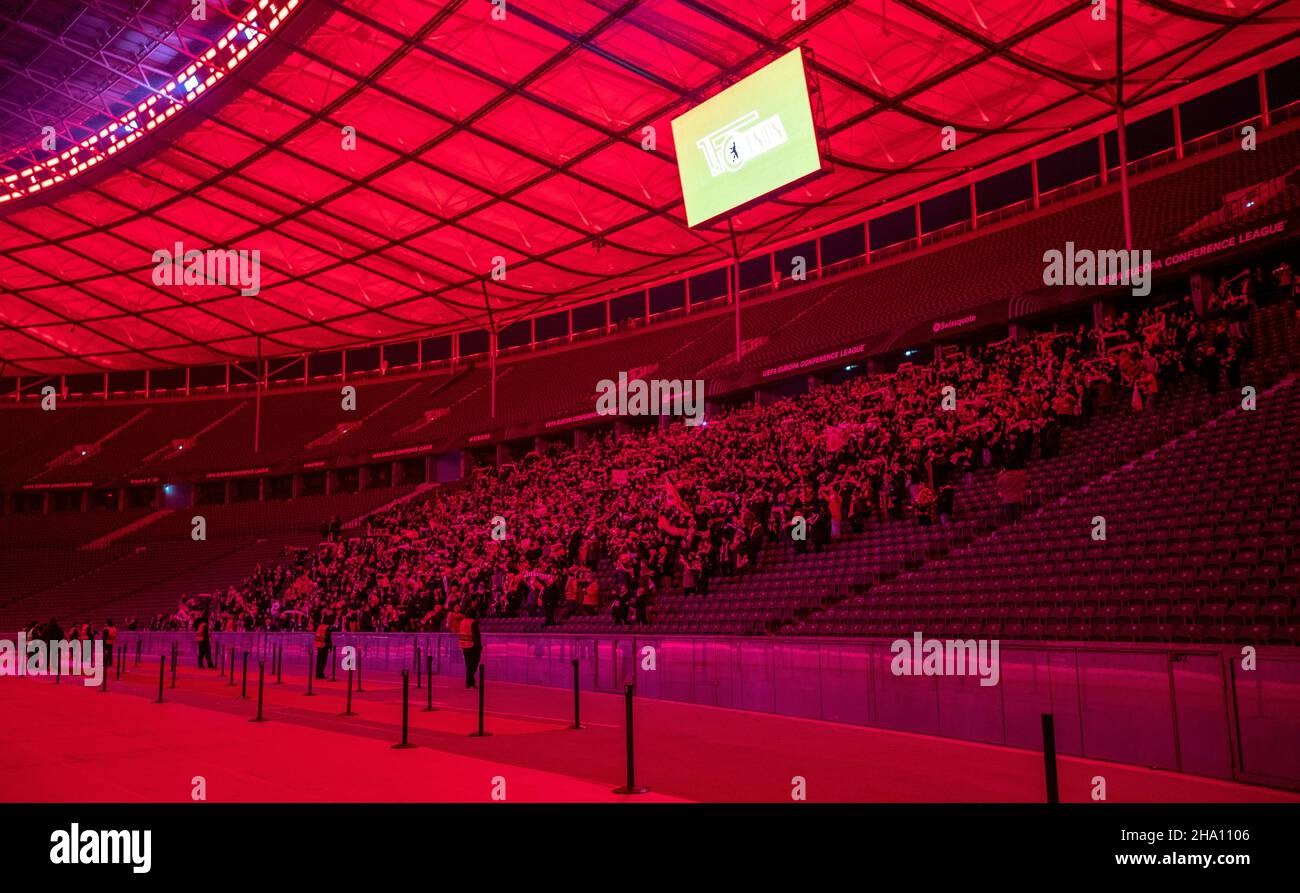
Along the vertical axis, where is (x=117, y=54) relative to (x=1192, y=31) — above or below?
above

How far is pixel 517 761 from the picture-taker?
1089cm

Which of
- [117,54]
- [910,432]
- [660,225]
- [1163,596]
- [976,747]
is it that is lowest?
[976,747]

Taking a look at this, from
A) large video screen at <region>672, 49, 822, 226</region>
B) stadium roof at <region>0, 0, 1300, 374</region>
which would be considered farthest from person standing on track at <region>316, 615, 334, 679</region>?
stadium roof at <region>0, 0, 1300, 374</region>

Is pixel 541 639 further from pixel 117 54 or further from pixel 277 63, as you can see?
pixel 117 54

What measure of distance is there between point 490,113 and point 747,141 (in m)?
8.97

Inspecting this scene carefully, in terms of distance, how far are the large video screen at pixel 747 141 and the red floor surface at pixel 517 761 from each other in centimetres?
1433

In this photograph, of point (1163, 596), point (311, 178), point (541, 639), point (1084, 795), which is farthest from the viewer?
point (311, 178)

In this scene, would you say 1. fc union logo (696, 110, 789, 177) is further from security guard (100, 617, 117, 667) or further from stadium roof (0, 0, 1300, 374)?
security guard (100, 617, 117, 667)

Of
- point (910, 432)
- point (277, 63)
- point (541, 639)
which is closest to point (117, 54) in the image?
point (277, 63)

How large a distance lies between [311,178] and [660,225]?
40.1 ft

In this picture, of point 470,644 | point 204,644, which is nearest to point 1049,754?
point 470,644

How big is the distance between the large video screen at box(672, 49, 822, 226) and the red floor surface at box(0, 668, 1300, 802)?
14326 millimetres

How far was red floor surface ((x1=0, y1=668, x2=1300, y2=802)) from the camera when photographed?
891 centimetres

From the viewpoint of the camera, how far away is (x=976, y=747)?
11305 millimetres
